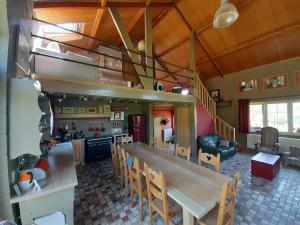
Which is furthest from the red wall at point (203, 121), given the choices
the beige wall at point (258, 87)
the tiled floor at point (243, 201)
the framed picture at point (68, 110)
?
the framed picture at point (68, 110)

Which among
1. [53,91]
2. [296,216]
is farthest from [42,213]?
[296,216]

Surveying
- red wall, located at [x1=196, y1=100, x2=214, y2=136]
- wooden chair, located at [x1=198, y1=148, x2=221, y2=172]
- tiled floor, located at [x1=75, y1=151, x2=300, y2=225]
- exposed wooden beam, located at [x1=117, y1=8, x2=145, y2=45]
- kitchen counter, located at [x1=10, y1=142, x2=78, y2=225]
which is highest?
exposed wooden beam, located at [x1=117, y1=8, x2=145, y2=45]

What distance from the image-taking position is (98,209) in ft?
8.54

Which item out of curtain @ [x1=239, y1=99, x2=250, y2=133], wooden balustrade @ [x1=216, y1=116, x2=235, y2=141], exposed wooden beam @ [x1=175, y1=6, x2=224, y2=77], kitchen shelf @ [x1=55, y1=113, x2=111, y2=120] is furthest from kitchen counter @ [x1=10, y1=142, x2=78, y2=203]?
curtain @ [x1=239, y1=99, x2=250, y2=133]

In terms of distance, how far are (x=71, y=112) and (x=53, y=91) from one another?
8.66 ft

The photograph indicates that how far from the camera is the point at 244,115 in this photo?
6.36 meters

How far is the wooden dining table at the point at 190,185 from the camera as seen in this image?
1502mm

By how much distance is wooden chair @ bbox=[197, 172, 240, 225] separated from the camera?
1.47 metres

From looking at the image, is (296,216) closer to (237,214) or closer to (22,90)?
(237,214)

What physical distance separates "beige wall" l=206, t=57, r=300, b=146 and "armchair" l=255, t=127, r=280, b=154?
1.26 m

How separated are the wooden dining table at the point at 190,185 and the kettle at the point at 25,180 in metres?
1.52

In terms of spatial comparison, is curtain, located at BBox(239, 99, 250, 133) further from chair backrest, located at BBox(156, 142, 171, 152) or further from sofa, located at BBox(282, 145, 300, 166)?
chair backrest, located at BBox(156, 142, 171, 152)

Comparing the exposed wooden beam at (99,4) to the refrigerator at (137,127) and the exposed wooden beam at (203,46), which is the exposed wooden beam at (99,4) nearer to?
the exposed wooden beam at (203,46)

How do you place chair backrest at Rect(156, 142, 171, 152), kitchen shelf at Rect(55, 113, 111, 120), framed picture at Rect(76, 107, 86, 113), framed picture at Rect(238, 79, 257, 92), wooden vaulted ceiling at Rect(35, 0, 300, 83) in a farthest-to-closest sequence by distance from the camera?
framed picture at Rect(238, 79, 257, 92), framed picture at Rect(76, 107, 86, 113), kitchen shelf at Rect(55, 113, 111, 120), wooden vaulted ceiling at Rect(35, 0, 300, 83), chair backrest at Rect(156, 142, 171, 152)
